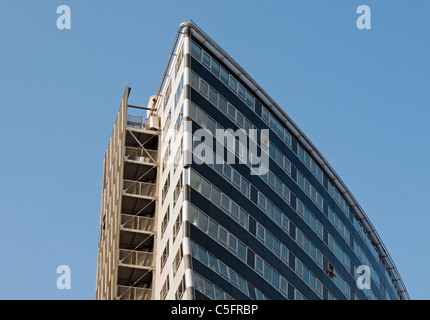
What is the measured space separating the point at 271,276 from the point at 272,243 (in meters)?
3.50

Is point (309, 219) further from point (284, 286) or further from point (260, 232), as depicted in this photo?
point (260, 232)

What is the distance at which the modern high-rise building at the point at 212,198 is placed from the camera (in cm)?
8206

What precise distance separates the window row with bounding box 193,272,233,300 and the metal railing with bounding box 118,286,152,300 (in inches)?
384

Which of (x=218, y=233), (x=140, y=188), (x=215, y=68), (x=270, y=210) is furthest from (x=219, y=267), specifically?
(x=215, y=68)

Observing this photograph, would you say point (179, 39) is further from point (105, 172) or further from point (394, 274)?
point (394, 274)

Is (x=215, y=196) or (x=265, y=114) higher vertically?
(x=265, y=114)

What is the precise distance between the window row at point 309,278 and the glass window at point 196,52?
21.1 metres

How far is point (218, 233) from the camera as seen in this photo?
82.6 m

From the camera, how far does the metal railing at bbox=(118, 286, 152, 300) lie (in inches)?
3420

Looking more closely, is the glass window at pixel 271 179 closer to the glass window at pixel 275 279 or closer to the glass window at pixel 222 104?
the glass window at pixel 222 104

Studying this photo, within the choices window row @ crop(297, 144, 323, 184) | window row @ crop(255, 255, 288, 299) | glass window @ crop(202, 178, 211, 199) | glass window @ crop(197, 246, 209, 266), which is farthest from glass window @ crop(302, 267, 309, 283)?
glass window @ crop(197, 246, 209, 266)

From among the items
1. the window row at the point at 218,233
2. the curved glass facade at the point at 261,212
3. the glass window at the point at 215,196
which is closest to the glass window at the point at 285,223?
the curved glass facade at the point at 261,212
